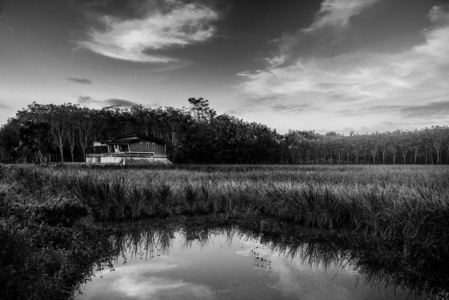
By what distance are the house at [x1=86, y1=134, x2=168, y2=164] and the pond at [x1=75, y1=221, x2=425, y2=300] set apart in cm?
3705

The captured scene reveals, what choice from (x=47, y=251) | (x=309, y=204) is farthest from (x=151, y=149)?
(x=47, y=251)

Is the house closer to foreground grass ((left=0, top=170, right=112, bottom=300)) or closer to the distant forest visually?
the distant forest

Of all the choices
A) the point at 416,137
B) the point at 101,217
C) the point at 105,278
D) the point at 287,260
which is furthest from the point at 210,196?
the point at 416,137

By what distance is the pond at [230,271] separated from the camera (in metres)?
5.16

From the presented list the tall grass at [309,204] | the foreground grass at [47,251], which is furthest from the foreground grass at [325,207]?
the foreground grass at [47,251]

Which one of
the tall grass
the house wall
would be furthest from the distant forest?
the tall grass

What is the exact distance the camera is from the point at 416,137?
318ft

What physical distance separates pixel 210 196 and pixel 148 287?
7.85 meters

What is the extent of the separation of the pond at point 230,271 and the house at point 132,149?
122 feet

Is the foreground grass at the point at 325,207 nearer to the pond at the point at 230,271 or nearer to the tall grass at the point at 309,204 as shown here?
the tall grass at the point at 309,204

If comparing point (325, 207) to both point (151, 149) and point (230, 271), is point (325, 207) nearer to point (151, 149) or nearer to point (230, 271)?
point (230, 271)

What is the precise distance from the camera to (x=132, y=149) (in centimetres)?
5138

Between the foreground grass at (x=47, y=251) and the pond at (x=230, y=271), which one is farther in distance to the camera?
the pond at (x=230, y=271)

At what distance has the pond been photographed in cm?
516
